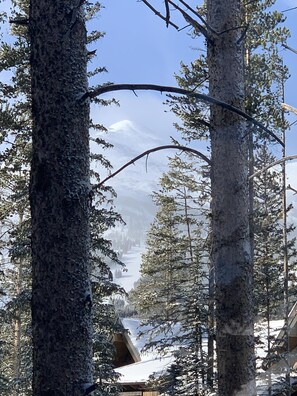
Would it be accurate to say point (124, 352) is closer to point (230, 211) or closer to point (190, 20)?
point (230, 211)

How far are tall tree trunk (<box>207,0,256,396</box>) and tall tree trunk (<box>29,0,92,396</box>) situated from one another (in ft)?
4.94

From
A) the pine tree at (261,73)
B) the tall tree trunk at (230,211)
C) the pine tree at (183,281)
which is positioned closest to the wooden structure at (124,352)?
the pine tree at (183,281)

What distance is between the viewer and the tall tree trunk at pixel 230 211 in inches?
134

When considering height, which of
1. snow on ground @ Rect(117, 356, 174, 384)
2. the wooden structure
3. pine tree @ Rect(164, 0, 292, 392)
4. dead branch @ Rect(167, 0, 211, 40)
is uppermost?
pine tree @ Rect(164, 0, 292, 392)

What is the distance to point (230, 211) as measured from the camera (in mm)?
3555

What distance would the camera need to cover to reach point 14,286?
74.6 feet

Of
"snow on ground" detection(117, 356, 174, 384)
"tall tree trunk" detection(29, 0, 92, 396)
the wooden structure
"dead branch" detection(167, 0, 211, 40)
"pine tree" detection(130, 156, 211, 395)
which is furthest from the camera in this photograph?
the wooden structure

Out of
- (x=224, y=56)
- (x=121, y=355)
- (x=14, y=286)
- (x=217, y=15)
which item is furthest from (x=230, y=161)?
(x=14, y=286)

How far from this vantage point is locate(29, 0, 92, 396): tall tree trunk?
2.04 metres

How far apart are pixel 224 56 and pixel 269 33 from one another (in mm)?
10619

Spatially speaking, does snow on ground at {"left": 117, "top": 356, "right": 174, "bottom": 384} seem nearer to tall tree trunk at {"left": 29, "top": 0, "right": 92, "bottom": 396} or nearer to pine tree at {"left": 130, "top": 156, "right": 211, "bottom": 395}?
pine tree at {"left": 130, "top": 156, "right": 211, "bottom": 395}

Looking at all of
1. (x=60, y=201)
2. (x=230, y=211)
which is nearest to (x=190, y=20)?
(x=230, y=211)

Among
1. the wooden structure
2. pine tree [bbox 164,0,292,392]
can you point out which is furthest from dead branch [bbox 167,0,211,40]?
the wooden structure

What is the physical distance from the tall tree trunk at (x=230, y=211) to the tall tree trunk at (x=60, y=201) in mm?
1507
